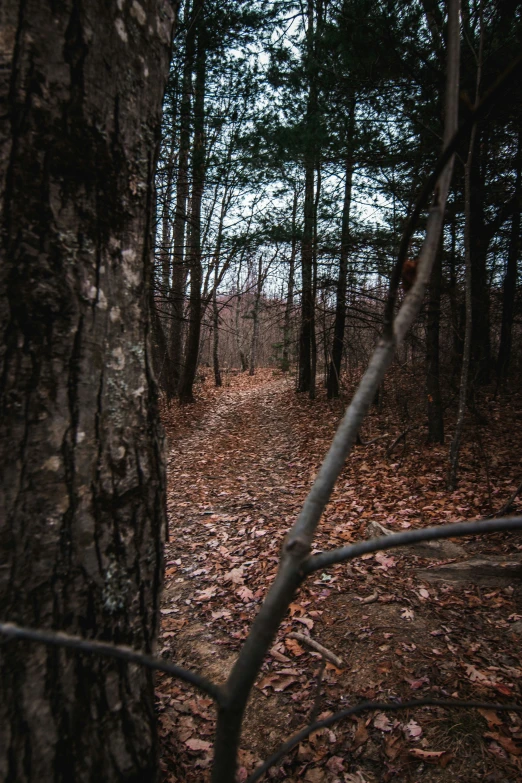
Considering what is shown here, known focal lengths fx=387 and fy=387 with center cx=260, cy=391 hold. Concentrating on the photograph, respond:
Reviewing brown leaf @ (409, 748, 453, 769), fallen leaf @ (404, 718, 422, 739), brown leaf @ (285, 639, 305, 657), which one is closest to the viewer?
brown leaf @ (409, 748, 453, 769)

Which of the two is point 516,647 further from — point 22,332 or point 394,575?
point 22,332

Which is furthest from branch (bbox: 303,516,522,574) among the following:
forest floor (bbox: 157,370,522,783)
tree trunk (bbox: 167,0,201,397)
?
tree trunk (bbox: 167,0,201,397)

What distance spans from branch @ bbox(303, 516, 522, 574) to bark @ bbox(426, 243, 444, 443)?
653cm

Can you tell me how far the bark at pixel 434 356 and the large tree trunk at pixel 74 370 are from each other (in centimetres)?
605

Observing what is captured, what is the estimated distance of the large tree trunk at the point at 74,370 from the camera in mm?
990

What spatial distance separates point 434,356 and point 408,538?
6623 millimetres

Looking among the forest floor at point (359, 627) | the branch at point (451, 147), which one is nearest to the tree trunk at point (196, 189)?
the forest floor at point (359, 627)

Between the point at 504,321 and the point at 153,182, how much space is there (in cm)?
1042

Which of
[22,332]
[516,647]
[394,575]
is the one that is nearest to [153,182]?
[22,332]

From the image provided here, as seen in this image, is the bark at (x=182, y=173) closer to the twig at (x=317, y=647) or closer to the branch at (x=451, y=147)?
the twig at (x=317, y=647)

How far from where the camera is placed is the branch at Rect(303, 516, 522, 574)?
49cm

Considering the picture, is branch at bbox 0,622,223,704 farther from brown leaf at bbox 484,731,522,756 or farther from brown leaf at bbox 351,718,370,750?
brown leaf at bbox 484,731,522,756

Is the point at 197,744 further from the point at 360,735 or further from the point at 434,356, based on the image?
the point at 434,356

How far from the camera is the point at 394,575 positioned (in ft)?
10.8
